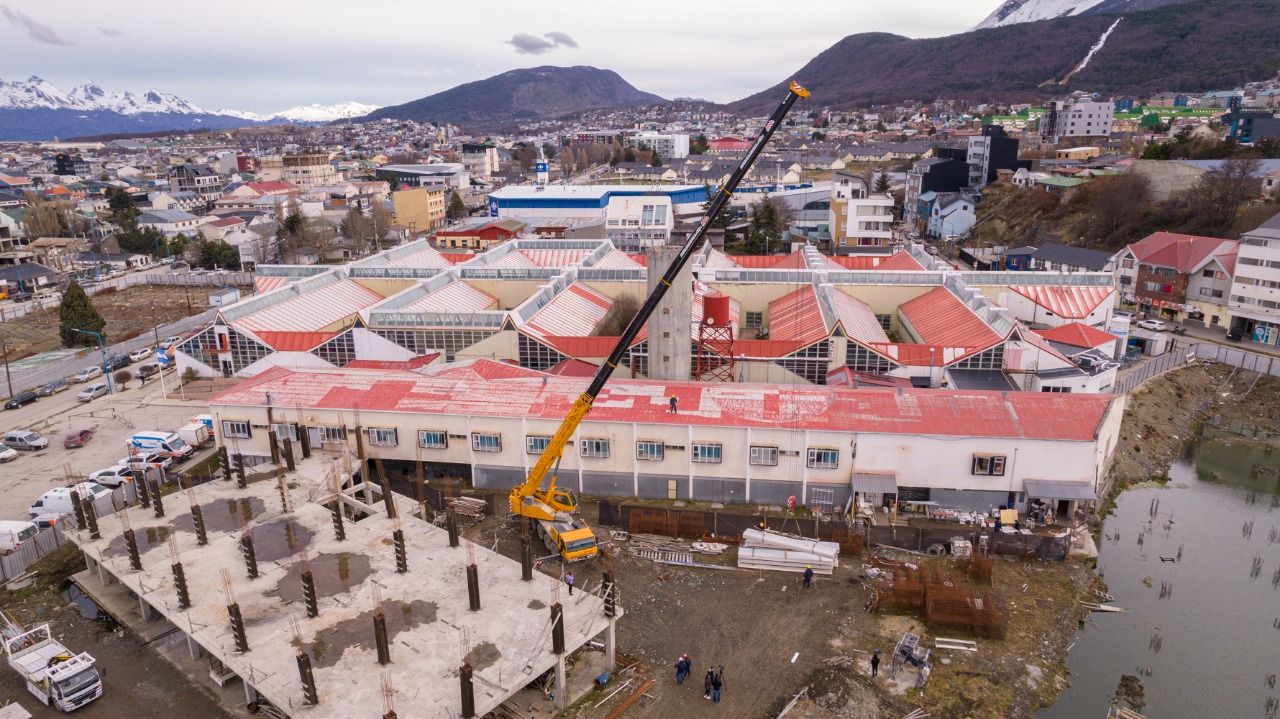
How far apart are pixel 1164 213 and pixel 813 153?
67.4 m

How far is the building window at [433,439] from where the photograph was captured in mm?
23625

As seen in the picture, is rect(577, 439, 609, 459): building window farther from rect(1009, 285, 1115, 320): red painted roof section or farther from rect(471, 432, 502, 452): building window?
rect(1009, 285, 1115, 320): red painted roof section

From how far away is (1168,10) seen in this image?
539ft

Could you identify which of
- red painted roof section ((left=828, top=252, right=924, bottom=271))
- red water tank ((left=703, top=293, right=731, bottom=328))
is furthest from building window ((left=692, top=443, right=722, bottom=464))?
red painted roof section ((left=828, top=252, right=924, bottom=271))

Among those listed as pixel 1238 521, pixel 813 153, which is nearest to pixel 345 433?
pixel 1238 521

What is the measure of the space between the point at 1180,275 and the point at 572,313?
34.5 metres

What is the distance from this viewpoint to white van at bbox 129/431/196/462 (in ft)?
87.8

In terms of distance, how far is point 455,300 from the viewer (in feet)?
124

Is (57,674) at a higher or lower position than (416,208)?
lower

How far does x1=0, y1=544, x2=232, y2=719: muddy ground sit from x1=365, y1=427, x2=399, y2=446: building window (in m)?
8.34

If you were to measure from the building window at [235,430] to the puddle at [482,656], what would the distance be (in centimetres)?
1462

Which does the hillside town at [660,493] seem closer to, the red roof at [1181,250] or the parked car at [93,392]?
the parked car at [93,392]

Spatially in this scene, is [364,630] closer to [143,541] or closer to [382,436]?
[143,541]

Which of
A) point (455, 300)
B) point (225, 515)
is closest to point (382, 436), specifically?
point (225, 515)
